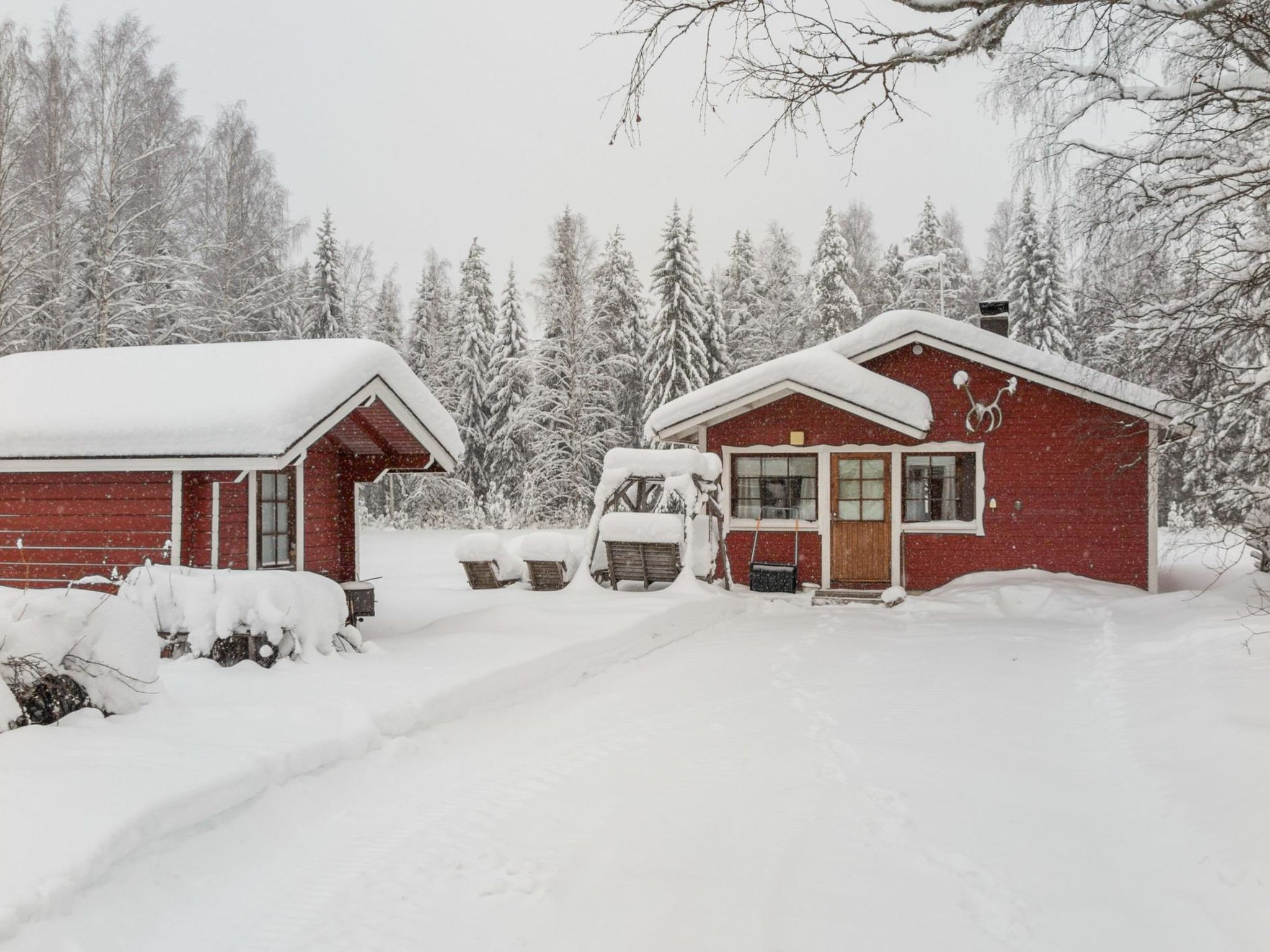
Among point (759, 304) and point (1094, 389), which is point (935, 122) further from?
point (759, 304)

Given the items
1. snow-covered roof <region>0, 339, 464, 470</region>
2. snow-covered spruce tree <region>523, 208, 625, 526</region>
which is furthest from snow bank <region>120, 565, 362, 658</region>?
snow-covered spruce tree <region>523, 208, 625, 526</region>

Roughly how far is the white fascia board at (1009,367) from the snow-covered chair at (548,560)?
213 inches

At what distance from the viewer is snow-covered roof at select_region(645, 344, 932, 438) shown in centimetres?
1361

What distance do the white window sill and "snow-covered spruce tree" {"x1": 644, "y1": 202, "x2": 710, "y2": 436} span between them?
15056 mm

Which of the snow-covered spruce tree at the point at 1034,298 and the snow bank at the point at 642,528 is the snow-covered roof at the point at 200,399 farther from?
the snow-covered spruce tree at the point at 1034,298

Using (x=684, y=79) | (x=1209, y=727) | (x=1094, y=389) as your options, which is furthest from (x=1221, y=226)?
(x=1094, y=389)

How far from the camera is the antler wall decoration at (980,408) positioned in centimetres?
1408

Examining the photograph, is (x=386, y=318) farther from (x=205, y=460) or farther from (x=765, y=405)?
(x=205, y=460)

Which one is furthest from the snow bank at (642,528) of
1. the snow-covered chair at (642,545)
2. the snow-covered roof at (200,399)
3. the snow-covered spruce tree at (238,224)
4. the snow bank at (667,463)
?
the snow-covered spruce tree at (238,224)

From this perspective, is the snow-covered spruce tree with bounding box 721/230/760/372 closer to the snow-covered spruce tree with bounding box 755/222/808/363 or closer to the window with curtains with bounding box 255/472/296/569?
the snow-covered spruce tree with bounding box 755/222/808/363

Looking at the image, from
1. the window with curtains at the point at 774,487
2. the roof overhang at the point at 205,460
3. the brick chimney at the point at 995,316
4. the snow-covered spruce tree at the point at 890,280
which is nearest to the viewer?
the roof overhang at the point at 205,460

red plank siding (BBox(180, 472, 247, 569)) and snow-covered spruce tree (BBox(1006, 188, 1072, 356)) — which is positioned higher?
snow-covered spruce tree (BBox(1006, 188, 1072, 356))

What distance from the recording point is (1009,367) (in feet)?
45.6

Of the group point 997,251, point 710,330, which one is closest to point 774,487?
point 710,330
